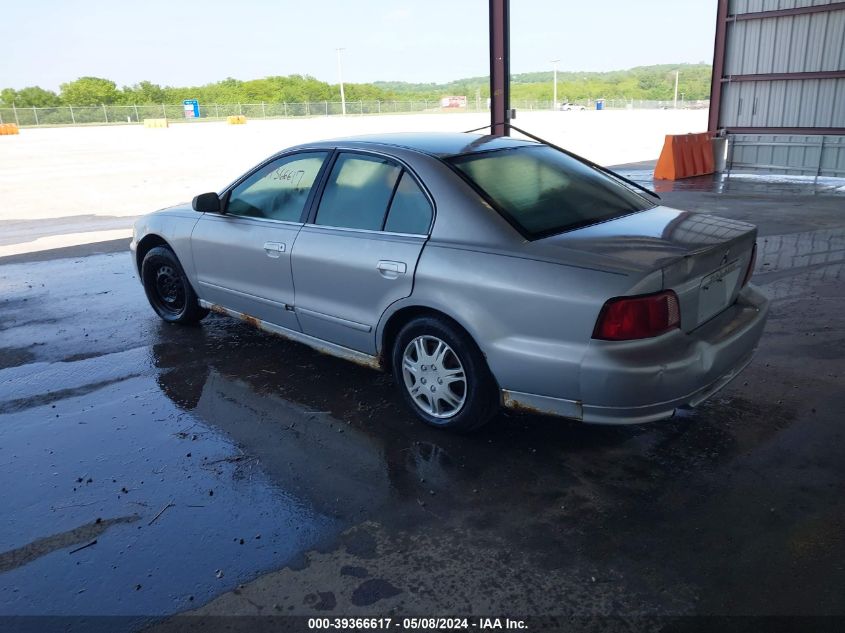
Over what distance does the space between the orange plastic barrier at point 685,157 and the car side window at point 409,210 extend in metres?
12.6

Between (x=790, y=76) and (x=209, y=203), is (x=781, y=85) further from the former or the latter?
(x=209, y=203)

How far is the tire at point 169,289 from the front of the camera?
5.62 meters

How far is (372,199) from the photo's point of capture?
159 inches

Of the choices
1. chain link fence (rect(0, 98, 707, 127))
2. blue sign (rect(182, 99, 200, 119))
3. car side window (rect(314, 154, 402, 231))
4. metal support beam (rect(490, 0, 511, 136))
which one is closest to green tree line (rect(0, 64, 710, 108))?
chain link fence (rect(0, 98, 707, 127))

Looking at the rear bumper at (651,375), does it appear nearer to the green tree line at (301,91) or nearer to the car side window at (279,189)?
the car side window at (279,189)

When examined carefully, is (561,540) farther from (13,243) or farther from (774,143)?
(774,143)

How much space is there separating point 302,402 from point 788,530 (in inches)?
109

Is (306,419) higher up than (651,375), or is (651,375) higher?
(651,375)

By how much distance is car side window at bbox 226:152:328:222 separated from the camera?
4484 millimetres

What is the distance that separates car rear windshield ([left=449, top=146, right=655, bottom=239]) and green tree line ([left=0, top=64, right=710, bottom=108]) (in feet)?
235

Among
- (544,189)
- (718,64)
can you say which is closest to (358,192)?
(544,189)

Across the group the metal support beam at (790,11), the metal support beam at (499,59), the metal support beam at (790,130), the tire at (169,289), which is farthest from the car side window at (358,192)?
the metal support beam at (790,11)

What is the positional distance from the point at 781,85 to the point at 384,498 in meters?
15.9

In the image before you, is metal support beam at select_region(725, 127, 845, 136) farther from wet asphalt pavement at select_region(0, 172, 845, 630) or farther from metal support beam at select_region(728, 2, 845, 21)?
wet asphalt pavement at select_region(0, 172, 845, 630)
